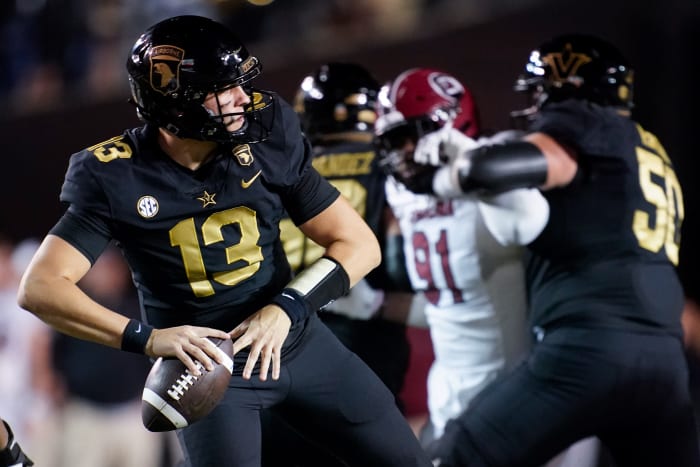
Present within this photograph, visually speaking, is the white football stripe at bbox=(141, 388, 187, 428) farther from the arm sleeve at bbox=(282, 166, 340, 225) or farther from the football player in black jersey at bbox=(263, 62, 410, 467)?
the football player in black jersey at bbox=(263, 62, 410, 467)

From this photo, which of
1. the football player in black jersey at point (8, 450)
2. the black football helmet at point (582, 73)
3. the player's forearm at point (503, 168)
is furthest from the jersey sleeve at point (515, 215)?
the football player in black jersey at point (8, 450)

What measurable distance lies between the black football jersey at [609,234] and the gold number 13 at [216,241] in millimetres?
1069

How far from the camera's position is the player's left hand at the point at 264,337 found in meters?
2.79

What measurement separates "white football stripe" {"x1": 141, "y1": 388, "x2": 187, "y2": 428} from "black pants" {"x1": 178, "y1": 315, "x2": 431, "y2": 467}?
5.7 inches

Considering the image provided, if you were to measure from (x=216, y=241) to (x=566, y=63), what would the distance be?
1543 mm

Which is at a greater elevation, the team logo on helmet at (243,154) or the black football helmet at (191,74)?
the black football helmet at (191,74)

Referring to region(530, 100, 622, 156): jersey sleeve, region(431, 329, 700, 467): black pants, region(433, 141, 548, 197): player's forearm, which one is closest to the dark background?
region(530, 100, 622, 156): jersey sleeve

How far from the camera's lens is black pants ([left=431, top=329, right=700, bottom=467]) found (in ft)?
11.0

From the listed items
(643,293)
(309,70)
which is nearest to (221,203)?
(643,293)

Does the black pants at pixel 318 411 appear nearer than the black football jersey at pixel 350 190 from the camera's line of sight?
Yes

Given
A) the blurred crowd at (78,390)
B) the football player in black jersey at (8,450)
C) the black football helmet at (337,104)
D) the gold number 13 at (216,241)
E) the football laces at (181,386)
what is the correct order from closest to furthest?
the football laces at (181,386), the gold number 13 at (216,241), the football player in black jersey at (8,450), the black football helmet at (337,104), the blurred crowd at (78,390)

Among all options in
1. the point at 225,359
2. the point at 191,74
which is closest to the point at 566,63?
the point at 191,74

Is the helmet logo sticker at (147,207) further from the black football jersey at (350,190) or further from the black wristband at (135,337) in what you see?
the black football jersey at (350,190)

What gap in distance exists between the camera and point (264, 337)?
9.18 feet
